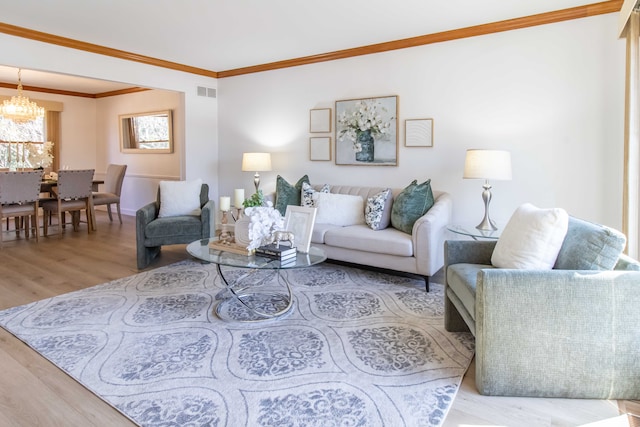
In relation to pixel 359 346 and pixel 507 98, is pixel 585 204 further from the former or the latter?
pixel 359 346

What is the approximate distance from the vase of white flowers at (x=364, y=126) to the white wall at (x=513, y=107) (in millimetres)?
144

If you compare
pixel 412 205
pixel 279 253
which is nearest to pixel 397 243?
pixel 412 205

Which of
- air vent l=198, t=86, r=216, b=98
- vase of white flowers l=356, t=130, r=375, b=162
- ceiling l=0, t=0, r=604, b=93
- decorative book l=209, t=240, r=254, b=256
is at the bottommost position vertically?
decorative book l=209, t=240, r=254, b=256

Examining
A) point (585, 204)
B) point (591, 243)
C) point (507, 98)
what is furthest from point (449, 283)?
point (507, 98)

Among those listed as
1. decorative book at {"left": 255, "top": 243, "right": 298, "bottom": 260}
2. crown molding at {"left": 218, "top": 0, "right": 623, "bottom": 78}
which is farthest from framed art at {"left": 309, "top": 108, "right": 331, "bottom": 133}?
decorative book at {"left": 255, "top": 243, "right": 298, "bottom": 260}

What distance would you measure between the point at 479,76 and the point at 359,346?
2.96 meters

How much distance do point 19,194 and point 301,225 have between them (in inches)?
176

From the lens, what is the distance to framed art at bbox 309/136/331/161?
4984 mm

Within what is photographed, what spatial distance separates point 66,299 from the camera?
3.19 m

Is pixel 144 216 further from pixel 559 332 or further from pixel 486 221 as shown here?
pixel 559 332

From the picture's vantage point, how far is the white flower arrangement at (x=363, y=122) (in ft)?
14.9

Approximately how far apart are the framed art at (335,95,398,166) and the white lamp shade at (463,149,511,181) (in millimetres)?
1160

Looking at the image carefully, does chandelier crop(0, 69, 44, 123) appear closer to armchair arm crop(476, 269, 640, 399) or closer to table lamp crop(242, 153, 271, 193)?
table lamp crop(242, 153, 271, 193)

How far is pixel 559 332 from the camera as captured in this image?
6.06 feet
